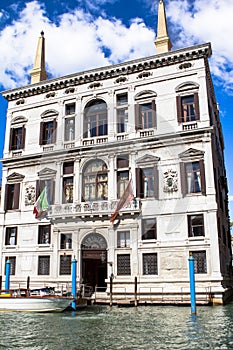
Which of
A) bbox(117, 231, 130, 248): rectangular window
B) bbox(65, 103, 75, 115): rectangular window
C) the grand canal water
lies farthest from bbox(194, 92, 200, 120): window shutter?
the grand canal water

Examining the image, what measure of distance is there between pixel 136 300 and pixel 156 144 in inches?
396

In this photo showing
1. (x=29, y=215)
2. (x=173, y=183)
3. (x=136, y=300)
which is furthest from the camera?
(x=29, y=215)

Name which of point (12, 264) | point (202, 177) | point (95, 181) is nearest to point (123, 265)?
point (95, 181)

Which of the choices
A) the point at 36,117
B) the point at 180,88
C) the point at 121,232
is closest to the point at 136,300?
the point at 121,232

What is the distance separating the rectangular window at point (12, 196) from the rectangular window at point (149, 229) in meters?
10.4

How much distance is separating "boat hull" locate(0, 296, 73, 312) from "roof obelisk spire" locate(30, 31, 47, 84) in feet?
62.5

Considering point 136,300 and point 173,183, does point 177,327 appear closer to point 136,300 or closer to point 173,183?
point 136,300

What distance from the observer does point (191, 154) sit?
24.3 m

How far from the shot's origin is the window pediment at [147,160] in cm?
2525

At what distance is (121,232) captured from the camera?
82.3 ft

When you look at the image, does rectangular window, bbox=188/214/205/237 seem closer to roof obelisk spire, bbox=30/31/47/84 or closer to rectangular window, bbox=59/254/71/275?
rectangular window, bbox=59/254/71/275

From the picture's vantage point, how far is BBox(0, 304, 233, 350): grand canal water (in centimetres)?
1186

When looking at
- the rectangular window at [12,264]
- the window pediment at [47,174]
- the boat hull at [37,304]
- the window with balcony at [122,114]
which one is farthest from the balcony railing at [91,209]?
the boat hull at [37,304]

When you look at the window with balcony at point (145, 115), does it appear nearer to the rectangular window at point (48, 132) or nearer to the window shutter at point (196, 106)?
the window shutter at point (196, 106)
